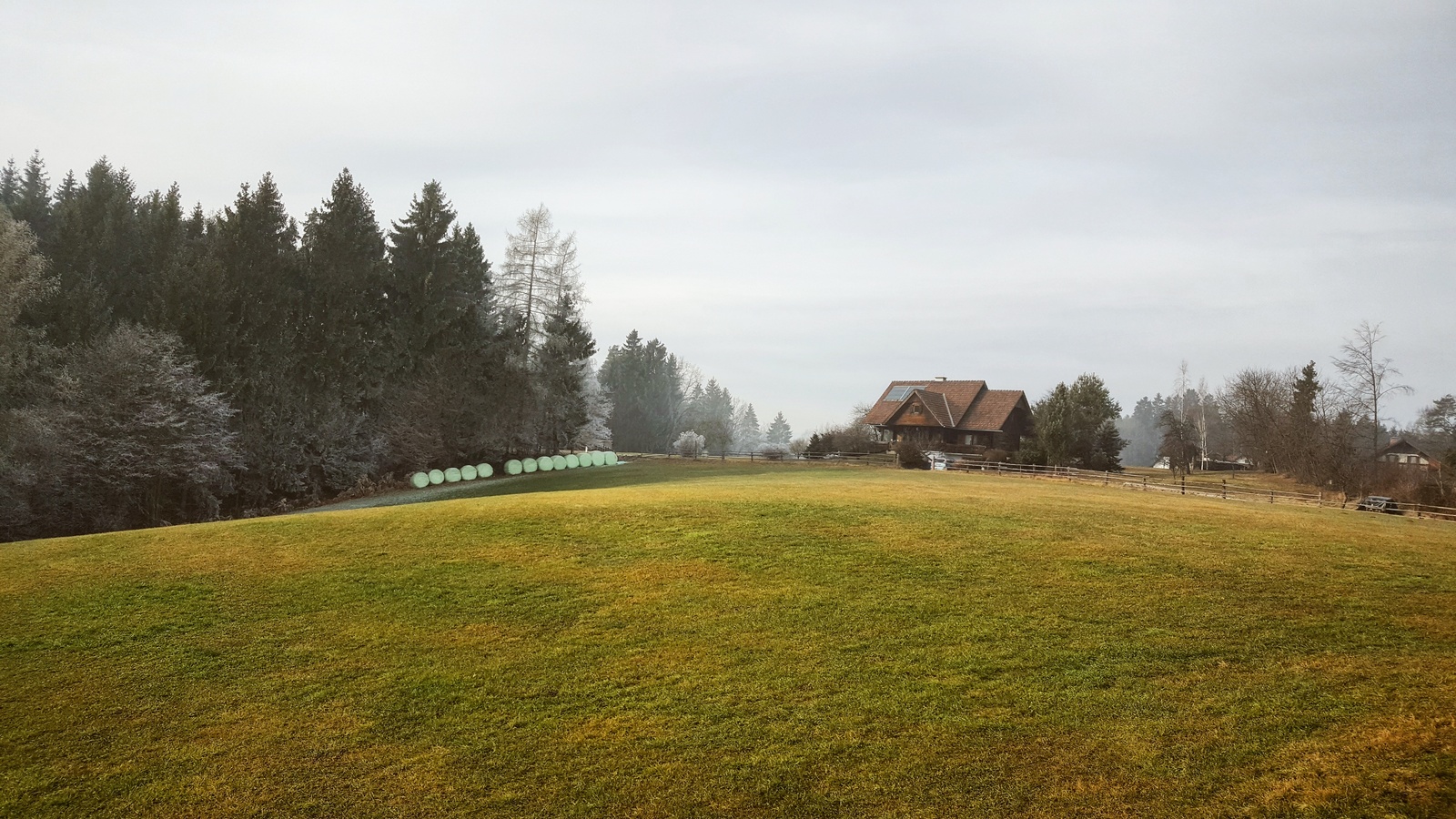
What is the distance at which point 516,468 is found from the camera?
53.1 m

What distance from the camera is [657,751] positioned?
9656mm

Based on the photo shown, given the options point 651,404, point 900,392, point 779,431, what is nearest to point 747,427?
point 779,431

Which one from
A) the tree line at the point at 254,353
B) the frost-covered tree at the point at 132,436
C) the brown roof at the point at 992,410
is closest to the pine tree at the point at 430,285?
the tree line at the point at 254,353

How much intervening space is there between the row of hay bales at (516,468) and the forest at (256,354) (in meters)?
2.32

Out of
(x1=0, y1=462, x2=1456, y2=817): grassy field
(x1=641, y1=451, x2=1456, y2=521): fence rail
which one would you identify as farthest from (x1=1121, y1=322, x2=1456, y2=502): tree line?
(x1=0, y1=462, x2=1456, y2=817): grassy field

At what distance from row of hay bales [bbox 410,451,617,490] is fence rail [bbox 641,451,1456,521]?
1089 centimetres

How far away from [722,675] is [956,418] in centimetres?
6555

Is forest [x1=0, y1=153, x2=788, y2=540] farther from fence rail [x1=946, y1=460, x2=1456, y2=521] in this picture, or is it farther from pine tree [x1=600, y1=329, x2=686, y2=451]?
pine tree [x1=600, y1=329, x2=686, y2=451]

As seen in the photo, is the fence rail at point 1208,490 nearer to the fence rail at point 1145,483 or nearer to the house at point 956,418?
the fence rail at point 1145,483

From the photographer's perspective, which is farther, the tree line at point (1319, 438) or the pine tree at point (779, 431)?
the pine tree at point (779, 431)

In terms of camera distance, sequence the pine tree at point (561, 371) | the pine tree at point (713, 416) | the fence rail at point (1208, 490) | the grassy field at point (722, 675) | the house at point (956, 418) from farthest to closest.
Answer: the pine tree at point (713, 416), the house at point (956, 418), the pine tree at point (561, 371), the fence rail at point (1208, 490), the grassy field at point (722, 675)

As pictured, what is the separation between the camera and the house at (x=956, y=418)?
7181 cm

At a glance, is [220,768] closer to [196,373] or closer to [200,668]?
[200,668]

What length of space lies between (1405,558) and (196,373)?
49940 millimetres
